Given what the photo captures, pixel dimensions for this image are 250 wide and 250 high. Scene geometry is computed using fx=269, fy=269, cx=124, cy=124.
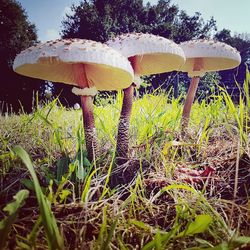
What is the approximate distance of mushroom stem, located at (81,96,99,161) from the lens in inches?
66.4

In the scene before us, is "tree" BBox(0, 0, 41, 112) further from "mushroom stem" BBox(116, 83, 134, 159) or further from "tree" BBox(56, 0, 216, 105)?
"mushroom stem" BBox(116, 83, 134, 159)

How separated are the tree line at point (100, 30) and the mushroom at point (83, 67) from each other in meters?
9.88

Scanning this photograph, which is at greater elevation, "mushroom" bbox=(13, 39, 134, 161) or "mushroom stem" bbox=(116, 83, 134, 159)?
"mushroom" bbox=(13, 39, 134, 161)

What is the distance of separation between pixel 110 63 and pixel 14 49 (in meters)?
15.3

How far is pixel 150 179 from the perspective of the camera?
57.6 inches

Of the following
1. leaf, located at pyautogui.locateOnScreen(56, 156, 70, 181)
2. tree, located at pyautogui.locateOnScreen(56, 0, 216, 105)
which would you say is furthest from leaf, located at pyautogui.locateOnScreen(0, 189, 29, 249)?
tree, located at pyautogui.locateOnScreen(56, 0, 216, 105)

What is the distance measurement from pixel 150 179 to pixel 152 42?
0.84 meters

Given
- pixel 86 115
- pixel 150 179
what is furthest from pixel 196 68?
pixel 150 179

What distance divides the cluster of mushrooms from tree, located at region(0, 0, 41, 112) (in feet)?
33.5

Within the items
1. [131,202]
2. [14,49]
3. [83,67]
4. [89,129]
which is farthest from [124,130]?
[14,49]

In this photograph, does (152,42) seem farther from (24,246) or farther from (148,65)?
(24,246)

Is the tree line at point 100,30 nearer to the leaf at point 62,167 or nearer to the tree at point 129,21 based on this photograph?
the tree at point 129,21

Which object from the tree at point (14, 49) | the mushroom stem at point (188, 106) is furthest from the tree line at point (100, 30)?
the mushroom stem at point (188, 106)

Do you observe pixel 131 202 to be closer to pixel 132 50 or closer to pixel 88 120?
pixel 88 120
